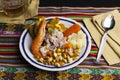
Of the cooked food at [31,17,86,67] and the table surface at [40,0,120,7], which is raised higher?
the table surface at [40,0,120,7]

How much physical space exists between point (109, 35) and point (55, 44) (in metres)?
0.19

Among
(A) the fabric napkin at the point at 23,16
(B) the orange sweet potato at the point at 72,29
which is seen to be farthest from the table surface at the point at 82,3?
(B) the orange sweet potato at the point at 72,29

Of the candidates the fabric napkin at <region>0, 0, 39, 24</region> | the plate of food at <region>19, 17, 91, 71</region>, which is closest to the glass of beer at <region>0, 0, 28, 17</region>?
the fabric napkin at <region>0, 0, 39, 24</region>

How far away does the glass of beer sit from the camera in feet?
3.06

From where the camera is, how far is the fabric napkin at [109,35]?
805 mm

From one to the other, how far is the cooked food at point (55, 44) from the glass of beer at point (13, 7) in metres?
0.17

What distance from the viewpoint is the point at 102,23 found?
0.88 metres

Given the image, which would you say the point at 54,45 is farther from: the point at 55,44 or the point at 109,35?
the point at 109,35

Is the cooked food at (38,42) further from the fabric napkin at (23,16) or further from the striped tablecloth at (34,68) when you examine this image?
the fabric napkin at (23,16)

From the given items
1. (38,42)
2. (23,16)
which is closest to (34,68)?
(38,42)

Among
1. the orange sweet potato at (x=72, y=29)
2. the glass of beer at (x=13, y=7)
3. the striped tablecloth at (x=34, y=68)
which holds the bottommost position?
the striped tablecloth at (x=34, y=68)

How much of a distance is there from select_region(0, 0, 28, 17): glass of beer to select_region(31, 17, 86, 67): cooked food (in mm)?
167

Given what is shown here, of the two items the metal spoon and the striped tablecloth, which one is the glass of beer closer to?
the striped tablecloth

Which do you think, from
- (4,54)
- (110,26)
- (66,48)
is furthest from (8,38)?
(110,26)
